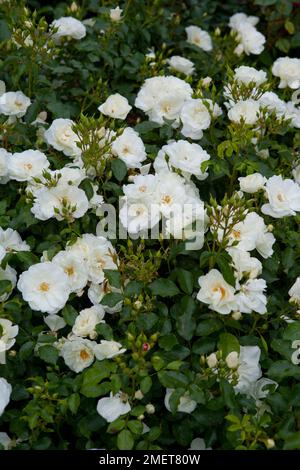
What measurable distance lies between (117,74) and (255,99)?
0.82 meters

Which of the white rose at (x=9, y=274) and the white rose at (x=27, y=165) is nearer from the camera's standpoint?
the white rose at (x=9, y=274)

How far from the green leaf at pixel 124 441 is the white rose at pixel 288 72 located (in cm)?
185

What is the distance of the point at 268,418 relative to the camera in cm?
205

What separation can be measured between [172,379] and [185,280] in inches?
13.7

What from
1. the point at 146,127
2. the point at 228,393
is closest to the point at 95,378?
the point at 228,393

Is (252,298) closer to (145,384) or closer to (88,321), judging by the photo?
(145,384)

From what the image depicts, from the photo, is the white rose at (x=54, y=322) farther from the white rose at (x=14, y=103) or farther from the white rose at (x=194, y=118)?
the white rose at (x=14, y=103)

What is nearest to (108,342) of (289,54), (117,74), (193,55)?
(117,74)

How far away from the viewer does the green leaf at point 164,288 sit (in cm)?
224

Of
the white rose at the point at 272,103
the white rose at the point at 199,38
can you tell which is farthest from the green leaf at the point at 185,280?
the white rose at the point at 199,38

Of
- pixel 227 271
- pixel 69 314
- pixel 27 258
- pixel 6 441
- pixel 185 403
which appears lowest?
pixel 6 441

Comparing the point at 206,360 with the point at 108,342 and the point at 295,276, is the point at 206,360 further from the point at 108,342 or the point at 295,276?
the point at 295,276

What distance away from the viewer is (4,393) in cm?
211

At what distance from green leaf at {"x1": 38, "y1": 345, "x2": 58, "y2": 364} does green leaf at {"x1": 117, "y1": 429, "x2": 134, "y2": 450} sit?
13.2 inches
